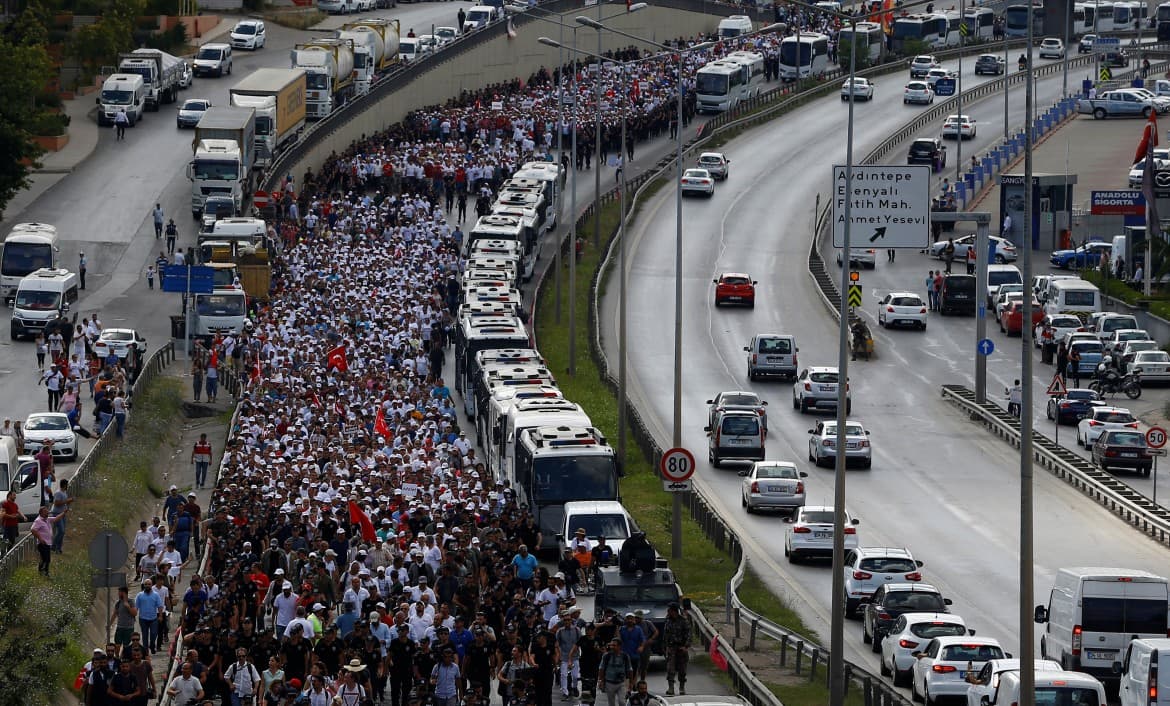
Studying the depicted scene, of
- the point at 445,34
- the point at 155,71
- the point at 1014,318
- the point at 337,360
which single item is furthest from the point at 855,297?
the point at 445,34

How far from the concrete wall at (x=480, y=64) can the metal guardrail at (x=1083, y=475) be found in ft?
101

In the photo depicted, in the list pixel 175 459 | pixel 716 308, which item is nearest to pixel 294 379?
pixel 175 459

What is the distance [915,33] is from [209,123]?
6054 centimetres

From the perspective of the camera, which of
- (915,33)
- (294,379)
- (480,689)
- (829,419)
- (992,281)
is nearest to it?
Result: (480,689)

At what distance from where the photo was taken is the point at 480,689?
90.4ft

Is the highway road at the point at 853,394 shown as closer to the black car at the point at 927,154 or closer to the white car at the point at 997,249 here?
the white car at the point at 997,249

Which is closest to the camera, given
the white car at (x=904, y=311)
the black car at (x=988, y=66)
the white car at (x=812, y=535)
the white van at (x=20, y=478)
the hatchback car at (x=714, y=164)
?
the white van at (x=20, y=478)

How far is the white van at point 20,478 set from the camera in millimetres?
40969

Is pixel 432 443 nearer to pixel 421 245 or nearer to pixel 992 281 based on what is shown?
pixel 421 245

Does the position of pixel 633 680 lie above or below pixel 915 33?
above

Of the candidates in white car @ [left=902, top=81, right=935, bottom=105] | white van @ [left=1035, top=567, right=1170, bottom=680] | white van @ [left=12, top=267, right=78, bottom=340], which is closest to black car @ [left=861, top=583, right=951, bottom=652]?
white van @ [left=1035, top=567, right=1170, bottom=680]

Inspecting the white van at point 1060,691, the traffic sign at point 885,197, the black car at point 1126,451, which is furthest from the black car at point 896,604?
the black car at point 1126,451

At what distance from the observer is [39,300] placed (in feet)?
203

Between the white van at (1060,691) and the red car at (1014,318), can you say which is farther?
the red car at (1014,318)
